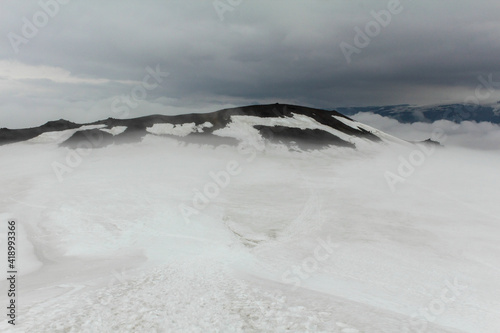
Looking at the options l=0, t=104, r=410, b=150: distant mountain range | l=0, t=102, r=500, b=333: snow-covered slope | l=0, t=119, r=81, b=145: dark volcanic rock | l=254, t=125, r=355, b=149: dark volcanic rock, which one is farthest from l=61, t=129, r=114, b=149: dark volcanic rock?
l=254, t=125, r=355, b=149: dark volcanic rock

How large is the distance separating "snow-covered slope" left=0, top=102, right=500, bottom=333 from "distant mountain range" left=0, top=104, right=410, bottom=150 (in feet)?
51.9

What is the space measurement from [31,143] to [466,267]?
91285 millimetres

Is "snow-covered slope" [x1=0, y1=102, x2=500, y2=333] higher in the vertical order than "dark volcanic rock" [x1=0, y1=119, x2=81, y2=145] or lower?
lower

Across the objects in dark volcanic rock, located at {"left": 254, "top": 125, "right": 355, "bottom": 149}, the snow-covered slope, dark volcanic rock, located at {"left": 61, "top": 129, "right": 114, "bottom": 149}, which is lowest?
the snow-covered slope

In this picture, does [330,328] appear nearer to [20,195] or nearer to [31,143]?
[20,195]

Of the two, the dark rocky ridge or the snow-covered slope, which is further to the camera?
→ the dark rocky ridge

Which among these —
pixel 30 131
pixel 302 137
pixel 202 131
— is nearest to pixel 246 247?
pixel 202 131

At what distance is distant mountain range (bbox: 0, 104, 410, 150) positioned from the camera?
260 feet

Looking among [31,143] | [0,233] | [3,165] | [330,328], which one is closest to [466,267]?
[330,328]

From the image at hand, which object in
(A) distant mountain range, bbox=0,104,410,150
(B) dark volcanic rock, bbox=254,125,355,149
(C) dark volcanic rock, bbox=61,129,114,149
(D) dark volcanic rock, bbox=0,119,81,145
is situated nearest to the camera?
(C) dark volcanic rock, bbox=61,129,114,149

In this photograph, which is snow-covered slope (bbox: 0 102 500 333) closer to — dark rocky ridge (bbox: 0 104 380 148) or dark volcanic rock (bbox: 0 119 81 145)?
dark rocky ridge (bbox: 0 104 380 148)

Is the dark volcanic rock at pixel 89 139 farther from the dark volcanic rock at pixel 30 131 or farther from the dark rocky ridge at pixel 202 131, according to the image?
the dark volcanic rock at pixel 30 131

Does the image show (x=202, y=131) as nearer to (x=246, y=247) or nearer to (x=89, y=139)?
(x=89, y=139)

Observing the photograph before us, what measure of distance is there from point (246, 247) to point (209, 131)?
62.3 meters
